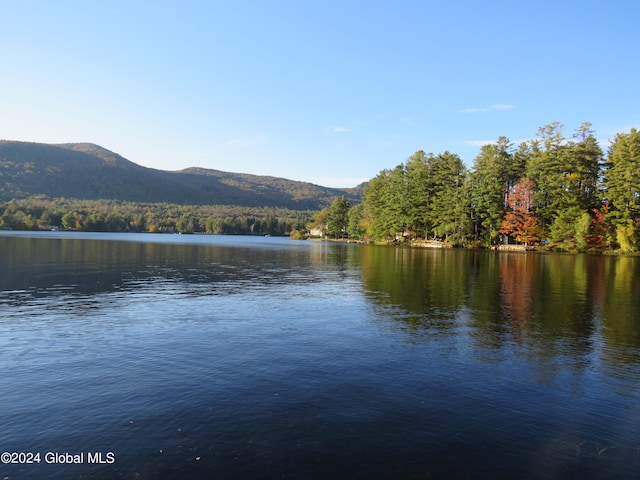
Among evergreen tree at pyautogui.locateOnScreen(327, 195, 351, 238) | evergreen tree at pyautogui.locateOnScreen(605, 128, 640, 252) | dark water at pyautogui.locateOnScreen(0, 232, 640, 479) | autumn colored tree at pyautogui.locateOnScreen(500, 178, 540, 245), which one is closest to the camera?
dark water at pyautogui.locateOnScreen(0, 232, 640, 479)

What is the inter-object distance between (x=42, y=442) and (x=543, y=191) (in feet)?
336

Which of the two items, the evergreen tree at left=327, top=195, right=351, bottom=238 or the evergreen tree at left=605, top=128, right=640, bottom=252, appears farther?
the evergreen tree at left=327, top=195, right=351, bottom=238

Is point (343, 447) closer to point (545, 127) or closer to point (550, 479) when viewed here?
point (550, 479)

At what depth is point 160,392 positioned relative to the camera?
12141 millimetres

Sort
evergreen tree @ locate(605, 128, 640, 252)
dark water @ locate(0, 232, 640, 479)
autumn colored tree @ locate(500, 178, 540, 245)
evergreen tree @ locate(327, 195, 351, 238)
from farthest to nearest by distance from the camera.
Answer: evergreen tree @ locate(327, 195, 351, 238) < autumn colored tree @ locate(500, 178, 540, 245) < evergreen tree @ locate(605, 128, 640, 252) < dark water @ locate(0, 232, 640, 479)

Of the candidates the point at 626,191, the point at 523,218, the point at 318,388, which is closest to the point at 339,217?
the point at 523,218

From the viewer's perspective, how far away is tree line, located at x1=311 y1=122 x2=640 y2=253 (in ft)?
273

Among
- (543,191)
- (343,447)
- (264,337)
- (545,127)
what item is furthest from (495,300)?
(545,127)

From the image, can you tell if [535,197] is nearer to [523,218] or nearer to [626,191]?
[523,218]

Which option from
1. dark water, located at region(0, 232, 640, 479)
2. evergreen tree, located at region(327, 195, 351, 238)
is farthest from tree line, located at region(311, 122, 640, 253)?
dark water, located at region(0, 232, 640, 479)

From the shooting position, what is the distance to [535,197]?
91.8 metres

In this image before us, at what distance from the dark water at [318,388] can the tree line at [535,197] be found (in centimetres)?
6915

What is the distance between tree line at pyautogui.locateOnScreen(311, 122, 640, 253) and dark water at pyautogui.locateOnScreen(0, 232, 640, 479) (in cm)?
6915

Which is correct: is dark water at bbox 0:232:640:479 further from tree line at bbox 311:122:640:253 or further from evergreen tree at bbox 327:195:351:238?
evergreen tree at bbox 327:195:351:238
